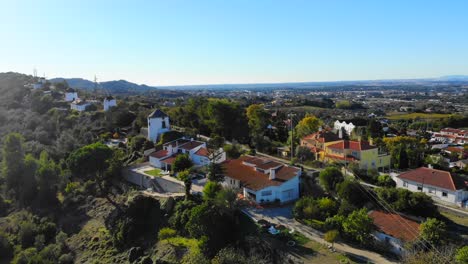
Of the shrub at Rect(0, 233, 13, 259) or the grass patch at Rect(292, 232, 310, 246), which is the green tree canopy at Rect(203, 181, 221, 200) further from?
the shrub at Rect(0, 233, 13, 259)

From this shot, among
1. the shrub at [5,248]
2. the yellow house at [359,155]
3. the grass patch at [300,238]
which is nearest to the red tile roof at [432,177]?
the yellow house at [359,155]

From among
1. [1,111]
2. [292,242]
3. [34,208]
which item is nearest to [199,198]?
[292,242]

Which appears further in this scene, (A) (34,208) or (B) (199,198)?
(A) (34,208)

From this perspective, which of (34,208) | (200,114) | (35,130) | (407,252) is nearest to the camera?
(407,252)

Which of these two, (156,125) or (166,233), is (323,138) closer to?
(156,125)

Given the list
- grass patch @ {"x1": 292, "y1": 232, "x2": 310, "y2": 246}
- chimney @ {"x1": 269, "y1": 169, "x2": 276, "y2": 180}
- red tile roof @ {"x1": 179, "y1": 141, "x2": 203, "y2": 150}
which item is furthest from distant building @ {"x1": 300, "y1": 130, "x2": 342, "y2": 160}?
grass patch @ {"x1": 292, "y1": 232, "x2": 310, "y2": 246}

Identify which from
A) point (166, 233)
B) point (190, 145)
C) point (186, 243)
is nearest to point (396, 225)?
point (186, 243)

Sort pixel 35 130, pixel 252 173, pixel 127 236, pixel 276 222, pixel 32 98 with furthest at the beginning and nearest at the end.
→ 1. pixel 32 98
2. pixel 35 130
3. pixel 252 173
4. pixel 127 236
5. pixel 276 222

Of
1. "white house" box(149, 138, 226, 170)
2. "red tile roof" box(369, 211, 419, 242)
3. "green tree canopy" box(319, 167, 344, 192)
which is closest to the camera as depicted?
"red tile roof" box(369, 211, 419, 242)

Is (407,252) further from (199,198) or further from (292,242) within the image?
(199,198)
